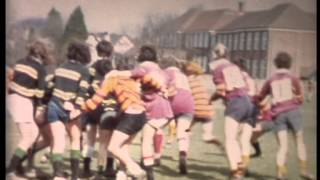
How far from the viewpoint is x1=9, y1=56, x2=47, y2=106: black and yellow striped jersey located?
2.01m

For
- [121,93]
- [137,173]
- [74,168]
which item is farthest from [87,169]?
[121,93]

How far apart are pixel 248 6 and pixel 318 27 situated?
296mm

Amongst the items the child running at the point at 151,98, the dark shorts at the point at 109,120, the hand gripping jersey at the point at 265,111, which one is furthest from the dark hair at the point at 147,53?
the hand gripping jersey at the point at 265,111

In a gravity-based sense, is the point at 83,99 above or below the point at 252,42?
below

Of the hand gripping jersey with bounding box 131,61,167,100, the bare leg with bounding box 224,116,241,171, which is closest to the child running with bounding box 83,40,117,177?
the hand gripping jersey with bounding box 131,61,167,100

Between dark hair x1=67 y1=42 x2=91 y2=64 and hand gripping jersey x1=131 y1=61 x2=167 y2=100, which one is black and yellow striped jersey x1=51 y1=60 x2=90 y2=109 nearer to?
dark hair x1=67 y1=42 x2=91 y2=64

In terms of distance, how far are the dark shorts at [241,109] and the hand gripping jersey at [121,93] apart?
0.32 meters

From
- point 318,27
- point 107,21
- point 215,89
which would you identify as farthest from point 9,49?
point 318,27

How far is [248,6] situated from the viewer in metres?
2.25

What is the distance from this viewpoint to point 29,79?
203 cm

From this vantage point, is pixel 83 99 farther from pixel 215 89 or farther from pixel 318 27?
Answer: pixel 318 27

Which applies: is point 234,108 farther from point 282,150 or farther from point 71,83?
point 71,83

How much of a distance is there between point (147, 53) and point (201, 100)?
257mm

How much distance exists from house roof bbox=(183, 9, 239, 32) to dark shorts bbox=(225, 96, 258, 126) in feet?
0.90
